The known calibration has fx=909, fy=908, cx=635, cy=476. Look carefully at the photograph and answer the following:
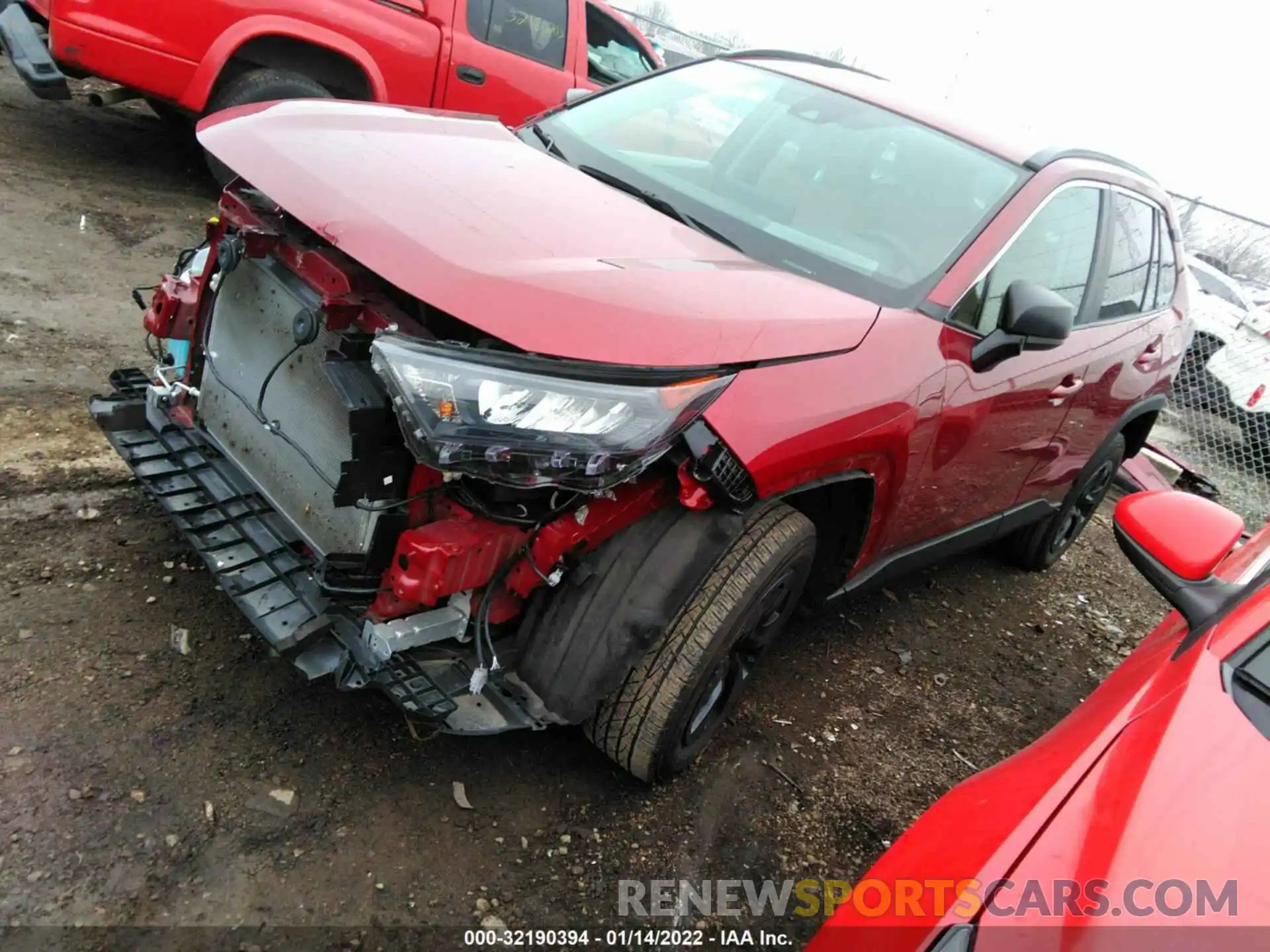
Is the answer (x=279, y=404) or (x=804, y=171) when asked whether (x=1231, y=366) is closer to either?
(x=804, y=171)

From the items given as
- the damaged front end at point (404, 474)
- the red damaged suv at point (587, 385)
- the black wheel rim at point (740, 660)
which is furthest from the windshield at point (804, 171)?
the damaged front end at point (404, 474)

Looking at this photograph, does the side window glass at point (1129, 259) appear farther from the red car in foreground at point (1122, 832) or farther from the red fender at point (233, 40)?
the red fender at point (233, 40)

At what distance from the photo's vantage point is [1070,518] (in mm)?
4637

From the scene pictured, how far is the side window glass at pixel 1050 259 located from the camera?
2.70 meters

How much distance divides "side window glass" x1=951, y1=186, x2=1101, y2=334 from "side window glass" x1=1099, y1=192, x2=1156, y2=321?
22 centimetres

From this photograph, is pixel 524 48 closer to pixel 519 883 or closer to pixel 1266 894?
pixel 519 883

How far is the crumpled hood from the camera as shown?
1.87 metres

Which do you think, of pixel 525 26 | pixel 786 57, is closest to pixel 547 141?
pixel 786 57

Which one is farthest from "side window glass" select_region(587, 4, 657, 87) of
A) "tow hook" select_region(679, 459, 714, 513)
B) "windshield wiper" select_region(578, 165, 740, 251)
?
"tow hook" select_region(679, 459, 714, 513)

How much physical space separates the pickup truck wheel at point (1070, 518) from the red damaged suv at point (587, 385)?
118 cm

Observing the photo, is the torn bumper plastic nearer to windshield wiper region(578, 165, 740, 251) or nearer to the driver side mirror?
windshield wiper region(578, 165, 740, 251)

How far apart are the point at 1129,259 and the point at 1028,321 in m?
1.63

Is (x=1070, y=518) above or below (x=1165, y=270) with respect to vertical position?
below

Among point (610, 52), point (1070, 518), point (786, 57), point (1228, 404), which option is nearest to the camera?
point (786, 57)
